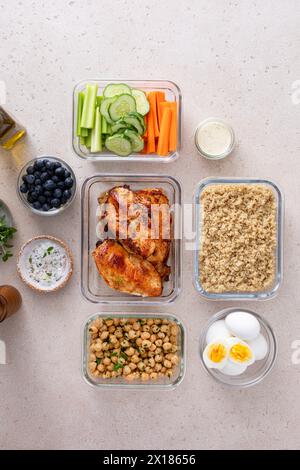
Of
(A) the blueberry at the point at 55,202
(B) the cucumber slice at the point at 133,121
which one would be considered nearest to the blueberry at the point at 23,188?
(A) the blueberry at the point at 55,202

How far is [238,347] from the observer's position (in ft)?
6.34

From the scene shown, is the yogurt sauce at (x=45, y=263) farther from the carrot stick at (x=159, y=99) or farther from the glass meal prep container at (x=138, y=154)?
the carrot stick at (x=159, y=99)

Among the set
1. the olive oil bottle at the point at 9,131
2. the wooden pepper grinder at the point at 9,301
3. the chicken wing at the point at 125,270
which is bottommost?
the wooden pepper grinder at the point at 9,301

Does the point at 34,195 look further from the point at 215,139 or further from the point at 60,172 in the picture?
the point at 215,139

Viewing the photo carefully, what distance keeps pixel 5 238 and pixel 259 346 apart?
1.10 meters

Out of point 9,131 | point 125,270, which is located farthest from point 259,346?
point 9,131

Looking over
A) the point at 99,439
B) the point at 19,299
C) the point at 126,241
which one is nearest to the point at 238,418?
the point at 99,439

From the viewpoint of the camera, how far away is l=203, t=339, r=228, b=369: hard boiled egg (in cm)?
193

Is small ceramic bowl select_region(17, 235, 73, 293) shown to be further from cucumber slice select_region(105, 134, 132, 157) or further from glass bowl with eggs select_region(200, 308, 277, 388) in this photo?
glass bowl with eggs select_region(200, 308, 277, 388)

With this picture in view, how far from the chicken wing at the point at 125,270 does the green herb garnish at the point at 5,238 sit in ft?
1.19

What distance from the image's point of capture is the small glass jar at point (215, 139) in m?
2.07

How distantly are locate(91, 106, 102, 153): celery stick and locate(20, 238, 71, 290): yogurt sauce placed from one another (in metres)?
0.42

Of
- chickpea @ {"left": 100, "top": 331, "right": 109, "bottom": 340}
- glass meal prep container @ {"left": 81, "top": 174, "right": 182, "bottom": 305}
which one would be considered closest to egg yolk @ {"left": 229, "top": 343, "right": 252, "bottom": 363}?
glass meal prep container @ {"left": 81, "top": 174, "right": 182, "bottom": 305}

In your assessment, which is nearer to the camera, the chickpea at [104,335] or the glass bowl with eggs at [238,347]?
the glass bowl with eggs at [238,347]
